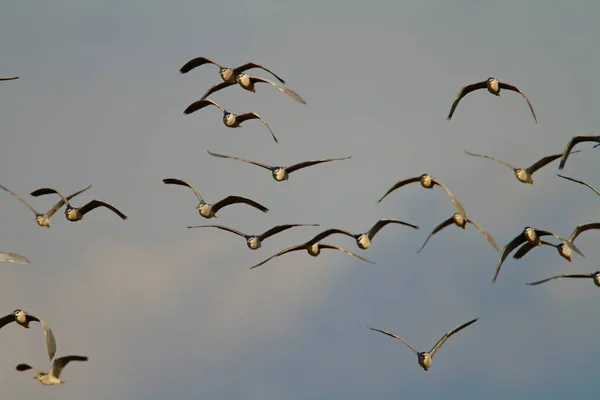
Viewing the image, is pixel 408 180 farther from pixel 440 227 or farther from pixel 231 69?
pixel 231 69

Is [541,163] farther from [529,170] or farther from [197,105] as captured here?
[197,105]

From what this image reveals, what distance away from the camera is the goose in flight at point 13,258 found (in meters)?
62.3

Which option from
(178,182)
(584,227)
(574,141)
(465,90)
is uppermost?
(465,90)

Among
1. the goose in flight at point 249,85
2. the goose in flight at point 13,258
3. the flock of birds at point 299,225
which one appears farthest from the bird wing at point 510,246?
the goose in flight at point 13,258

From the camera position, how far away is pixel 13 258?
62.9 metres

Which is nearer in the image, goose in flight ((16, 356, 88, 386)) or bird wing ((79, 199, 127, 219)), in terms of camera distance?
goose in flight ((16, 356, 88, 386))

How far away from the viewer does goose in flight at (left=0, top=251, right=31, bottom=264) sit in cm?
6228

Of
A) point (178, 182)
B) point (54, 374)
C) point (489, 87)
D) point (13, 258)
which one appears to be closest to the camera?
point (54, 374)

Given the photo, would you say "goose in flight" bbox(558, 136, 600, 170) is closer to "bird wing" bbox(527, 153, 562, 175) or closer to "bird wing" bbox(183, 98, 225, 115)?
"bird wing" bbox(527, 153, 562, 175)

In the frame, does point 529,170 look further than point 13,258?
Yes

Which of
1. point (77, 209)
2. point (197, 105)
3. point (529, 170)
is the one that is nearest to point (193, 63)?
point (197, 105)

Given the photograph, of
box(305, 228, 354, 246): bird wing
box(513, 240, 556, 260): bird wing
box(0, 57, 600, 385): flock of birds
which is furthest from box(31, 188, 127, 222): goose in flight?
box(513, 240, 556, 260): bird wing

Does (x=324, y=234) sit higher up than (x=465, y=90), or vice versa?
(x=465, y=90)

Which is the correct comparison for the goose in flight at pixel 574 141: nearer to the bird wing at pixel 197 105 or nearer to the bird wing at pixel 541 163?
the bird wing at pixel 541 163
